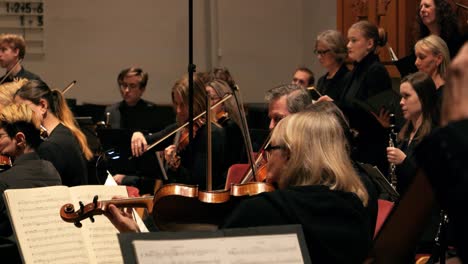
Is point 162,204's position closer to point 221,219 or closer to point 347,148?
point 221,219

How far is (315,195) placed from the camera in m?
2.52

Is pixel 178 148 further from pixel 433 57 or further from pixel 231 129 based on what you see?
pixel 433 57

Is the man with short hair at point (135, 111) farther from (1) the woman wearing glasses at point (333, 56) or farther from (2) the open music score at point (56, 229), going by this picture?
(2) the open music score at point (56, 229)

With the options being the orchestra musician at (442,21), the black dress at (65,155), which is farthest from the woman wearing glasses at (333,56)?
the black dress at (65,155)

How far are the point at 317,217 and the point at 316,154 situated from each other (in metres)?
0.22

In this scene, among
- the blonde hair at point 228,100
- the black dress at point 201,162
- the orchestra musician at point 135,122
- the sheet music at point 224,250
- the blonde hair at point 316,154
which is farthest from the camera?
the orchestra musician at point 135,122

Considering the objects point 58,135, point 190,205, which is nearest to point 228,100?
point 58,135

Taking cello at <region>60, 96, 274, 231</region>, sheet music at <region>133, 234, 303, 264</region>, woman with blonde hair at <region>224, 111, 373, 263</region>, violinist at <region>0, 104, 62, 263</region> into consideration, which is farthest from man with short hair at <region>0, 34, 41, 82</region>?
sheet music at <region>133, 234, 303, 264</region>

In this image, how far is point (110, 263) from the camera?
3.12 m

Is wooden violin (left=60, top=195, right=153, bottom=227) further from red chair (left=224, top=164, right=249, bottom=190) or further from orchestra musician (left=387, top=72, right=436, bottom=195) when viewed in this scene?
orchestra musician (left=387, top=72, right=436, bottom=195)

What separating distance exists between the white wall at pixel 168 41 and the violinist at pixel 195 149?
4.21 m

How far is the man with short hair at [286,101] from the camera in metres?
4.61

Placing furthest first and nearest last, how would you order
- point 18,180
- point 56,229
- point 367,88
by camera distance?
point 367,88
point 18,180
point 56,229

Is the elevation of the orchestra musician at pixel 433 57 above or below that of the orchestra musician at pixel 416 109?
above
